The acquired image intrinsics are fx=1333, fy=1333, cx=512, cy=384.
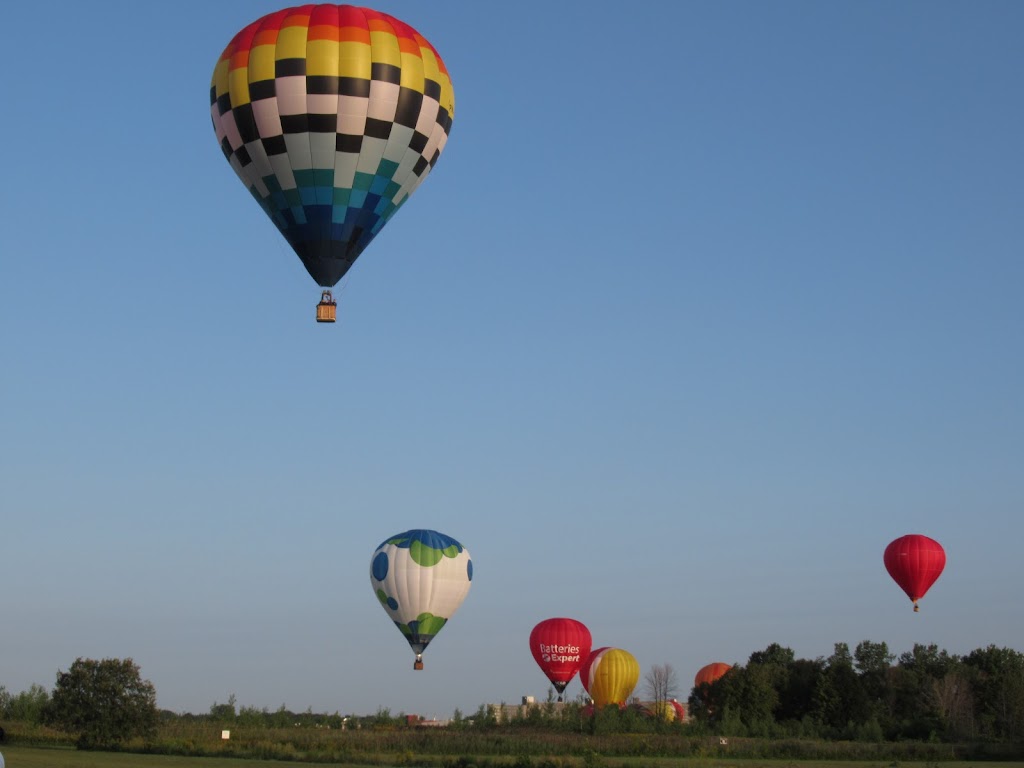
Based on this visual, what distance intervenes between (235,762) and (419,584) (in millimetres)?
14002

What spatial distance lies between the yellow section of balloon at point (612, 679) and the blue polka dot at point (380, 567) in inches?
901

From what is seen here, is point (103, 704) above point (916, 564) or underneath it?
underneath

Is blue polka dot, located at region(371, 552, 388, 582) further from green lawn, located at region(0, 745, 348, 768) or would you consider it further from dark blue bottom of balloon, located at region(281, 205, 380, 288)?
dark blue bottom of balloon, located at region(281, 205, 380, 288)

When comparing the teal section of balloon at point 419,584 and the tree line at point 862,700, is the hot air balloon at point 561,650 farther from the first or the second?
the teal section of balloon at point 419,584

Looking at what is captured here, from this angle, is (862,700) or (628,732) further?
(862,700)

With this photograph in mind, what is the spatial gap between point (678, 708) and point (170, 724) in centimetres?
4381

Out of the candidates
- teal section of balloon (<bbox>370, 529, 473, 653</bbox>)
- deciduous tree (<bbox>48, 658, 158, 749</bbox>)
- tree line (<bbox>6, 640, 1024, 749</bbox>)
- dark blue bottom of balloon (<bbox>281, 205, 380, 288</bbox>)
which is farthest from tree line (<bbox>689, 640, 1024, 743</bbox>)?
dark blue bottom of balloon (<bbox>281, 205, 380, 288</bbox>)

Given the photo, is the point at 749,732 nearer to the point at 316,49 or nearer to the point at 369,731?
the point at 369,731

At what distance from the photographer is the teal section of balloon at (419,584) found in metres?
56.2

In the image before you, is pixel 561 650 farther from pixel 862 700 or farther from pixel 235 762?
pixel 235 762

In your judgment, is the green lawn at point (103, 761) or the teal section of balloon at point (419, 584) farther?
the teal section of balloon at point (419, 584)

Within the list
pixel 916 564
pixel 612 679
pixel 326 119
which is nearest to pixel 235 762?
pixel 326 119

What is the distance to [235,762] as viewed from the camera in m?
43.8

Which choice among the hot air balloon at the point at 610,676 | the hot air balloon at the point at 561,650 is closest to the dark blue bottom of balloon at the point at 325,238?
the hot air balloon at the point at 561,650
